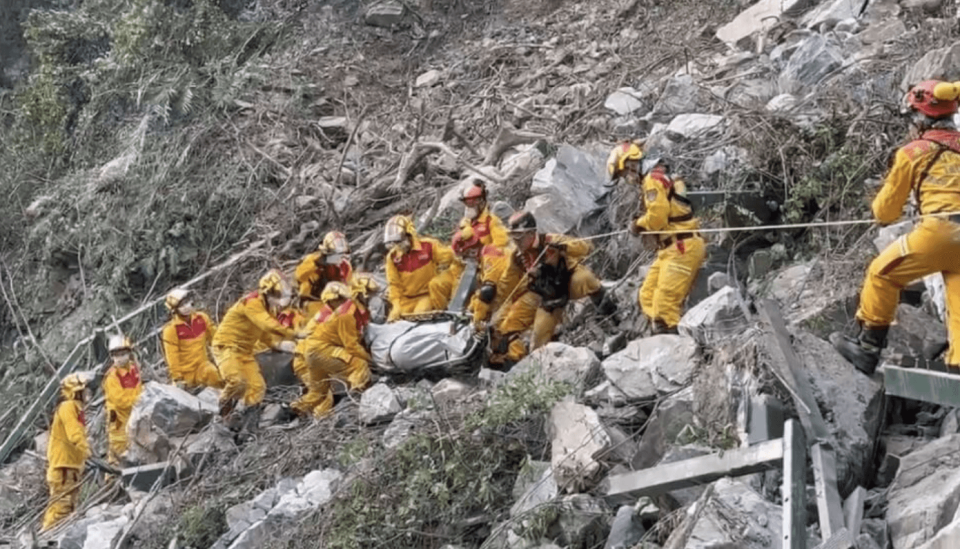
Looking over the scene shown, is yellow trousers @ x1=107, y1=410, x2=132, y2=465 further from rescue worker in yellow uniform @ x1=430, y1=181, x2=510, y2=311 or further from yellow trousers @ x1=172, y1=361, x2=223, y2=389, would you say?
rescue worker in yellow uniform @ x1=430, y1=181, x2=510, y2=311

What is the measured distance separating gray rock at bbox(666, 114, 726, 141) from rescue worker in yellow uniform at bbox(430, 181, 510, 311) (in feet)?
5.65

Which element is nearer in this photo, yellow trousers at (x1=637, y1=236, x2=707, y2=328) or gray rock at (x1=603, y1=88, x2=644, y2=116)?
yellow trousers at (x1=637, y1=236, x2=707, y2=328)

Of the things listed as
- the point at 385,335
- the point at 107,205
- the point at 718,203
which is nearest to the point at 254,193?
the point at 107,205

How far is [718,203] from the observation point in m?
8.99

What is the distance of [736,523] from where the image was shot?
5078 mm

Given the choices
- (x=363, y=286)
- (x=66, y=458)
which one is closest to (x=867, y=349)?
(x=363, y=286)

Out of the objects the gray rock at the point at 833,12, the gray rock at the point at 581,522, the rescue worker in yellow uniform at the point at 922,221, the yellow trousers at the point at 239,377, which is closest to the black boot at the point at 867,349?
the rescue worker in yellow uniform at the point at 922,221

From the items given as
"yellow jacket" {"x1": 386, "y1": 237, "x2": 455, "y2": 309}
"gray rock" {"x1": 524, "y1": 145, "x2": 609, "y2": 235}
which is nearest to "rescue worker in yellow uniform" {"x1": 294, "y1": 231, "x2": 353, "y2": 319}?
"yellow jacket" {"x1": 386, "y1": 237, "x2": 455, "y2": 309}

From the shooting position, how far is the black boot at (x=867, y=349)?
6230 mm

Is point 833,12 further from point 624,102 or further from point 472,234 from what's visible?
point 472,234

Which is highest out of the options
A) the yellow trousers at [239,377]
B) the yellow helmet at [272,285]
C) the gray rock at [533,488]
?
the gray rock at [533,488]

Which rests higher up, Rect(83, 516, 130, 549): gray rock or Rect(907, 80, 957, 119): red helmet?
Rect(907, 80, 957, 119): red helmet

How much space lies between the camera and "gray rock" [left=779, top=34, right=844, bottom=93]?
1045 cm

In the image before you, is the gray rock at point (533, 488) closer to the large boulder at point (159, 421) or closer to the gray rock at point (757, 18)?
the large boulder at point (159, 421)
